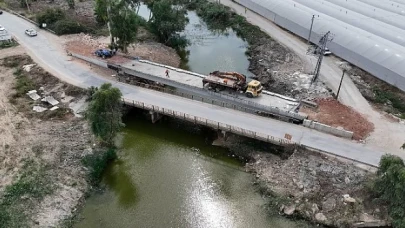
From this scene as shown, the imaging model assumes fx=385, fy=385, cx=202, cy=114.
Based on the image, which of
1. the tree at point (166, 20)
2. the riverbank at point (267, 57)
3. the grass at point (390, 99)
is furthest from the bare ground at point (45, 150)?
the grass at point (390, 99)

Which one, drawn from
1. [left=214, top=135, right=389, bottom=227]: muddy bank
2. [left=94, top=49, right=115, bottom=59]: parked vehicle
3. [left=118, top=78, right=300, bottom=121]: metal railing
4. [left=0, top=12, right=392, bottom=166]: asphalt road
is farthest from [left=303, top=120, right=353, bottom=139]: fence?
[left=94, top=49, right=115, bottom=59]: parked vehicle

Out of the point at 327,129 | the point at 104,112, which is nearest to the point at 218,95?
the point at 327,129

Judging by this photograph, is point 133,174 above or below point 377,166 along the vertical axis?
below

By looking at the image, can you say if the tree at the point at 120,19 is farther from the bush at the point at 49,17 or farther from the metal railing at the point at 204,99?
the bush at the point at 49,17

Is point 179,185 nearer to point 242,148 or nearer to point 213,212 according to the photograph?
point 213,212

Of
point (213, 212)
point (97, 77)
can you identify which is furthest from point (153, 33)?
point (213, 212)

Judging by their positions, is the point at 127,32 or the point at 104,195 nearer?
the point at 104,195
